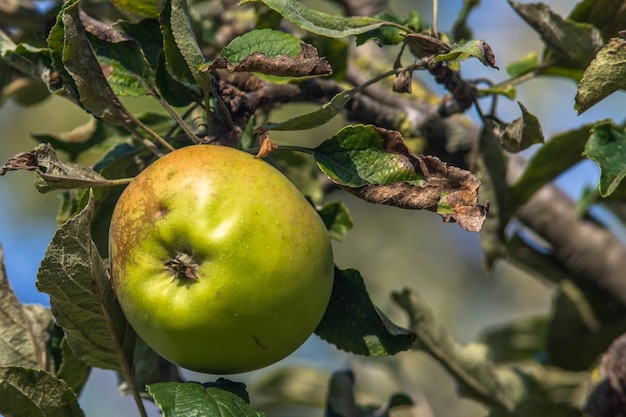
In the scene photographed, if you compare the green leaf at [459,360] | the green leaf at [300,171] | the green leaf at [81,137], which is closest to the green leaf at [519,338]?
the green leaf at [459,360]

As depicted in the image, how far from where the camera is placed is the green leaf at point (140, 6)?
1.10 metres

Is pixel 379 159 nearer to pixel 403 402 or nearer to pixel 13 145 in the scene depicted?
pixel 403 402

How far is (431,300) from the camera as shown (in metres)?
5.01

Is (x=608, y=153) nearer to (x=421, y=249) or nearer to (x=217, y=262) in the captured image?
(x=217, y=262)

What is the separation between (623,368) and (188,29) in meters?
0.95

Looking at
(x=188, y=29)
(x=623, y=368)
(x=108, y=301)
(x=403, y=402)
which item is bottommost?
(x=403, y=402)

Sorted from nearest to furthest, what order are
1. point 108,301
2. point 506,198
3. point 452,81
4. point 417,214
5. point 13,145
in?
point 108,301, point 452,81, point 506,198, point 13,145, point 417,214

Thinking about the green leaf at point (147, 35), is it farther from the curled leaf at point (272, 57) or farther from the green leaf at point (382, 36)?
the green leaf at point (382, 36)

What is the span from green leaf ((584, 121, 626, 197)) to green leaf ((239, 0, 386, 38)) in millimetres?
322

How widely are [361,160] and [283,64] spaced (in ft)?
0.51

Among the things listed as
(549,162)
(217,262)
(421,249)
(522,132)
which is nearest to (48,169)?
(217,262)

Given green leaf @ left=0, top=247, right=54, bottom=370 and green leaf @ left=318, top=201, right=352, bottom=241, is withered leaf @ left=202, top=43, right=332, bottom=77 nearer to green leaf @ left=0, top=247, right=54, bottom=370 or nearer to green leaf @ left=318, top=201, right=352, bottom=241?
green leaf @ left=318, top=201, right=352, bottom=241

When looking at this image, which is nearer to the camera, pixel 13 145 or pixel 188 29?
pixel 188 29

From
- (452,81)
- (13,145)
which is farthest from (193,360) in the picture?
(13,145)
